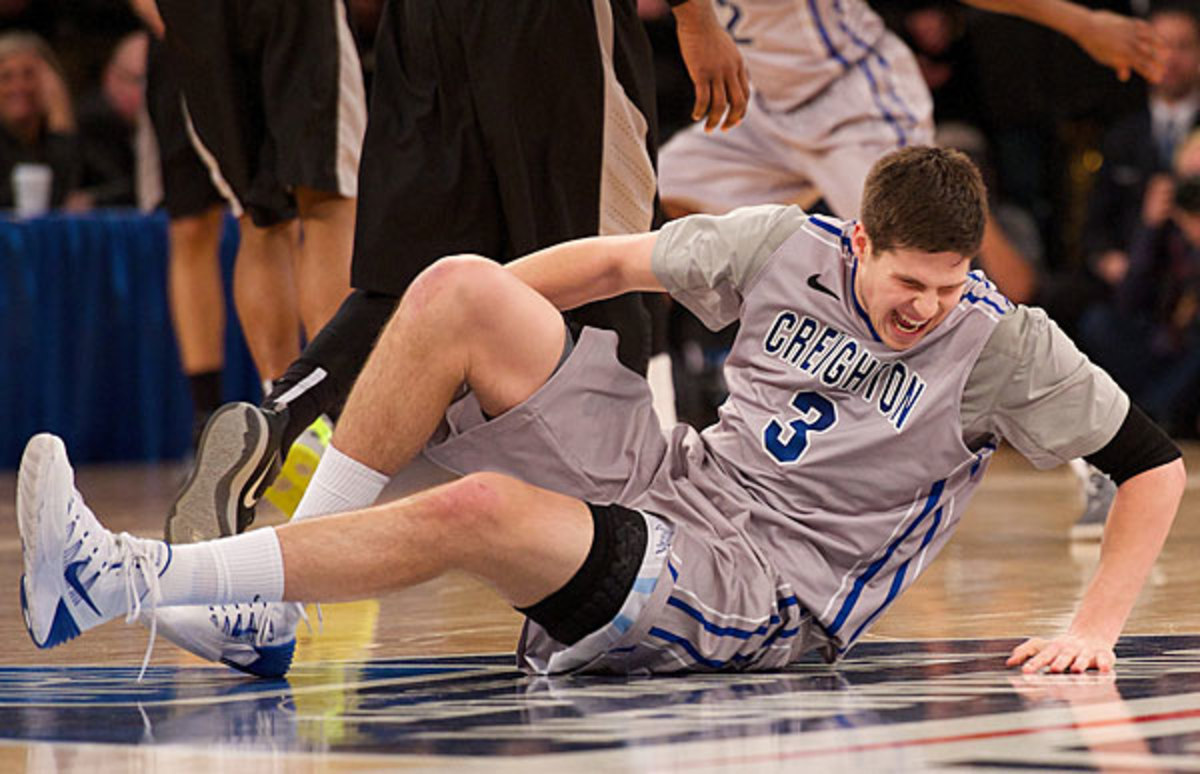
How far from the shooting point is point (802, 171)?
484 centimetres

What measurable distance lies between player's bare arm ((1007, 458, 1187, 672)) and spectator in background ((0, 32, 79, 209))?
5608 mm

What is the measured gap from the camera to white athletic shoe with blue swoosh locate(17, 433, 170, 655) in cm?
238

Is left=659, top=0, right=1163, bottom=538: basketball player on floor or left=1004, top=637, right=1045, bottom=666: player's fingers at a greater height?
left=1004, top=637, right=1045, bottom=666: player's fingers

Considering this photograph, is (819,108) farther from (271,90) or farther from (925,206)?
(925,206)

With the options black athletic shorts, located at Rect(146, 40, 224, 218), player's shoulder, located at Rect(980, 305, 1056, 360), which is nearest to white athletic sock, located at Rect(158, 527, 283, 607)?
player's shoulder, located at Rect(980, 305, 1056, 360)

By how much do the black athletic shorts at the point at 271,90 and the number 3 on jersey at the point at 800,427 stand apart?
1.78 metres

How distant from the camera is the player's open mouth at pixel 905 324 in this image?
2.70 metres

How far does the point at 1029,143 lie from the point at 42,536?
8142 millimetres

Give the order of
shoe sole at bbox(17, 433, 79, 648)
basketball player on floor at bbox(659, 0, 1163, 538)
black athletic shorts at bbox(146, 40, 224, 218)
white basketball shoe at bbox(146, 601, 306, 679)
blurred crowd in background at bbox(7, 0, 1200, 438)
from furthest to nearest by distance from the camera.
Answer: blurred crowd in background at bbox(7, 0, 1200, 438), black athletic shorts at bbox(146, 40, 224, 218), basketball player on floor at bbox(659, 0, 1163, 538), white basketball shoe at bbox(146, 601, 306, 679), shoe sole at bbox(17, 433, 79, 648)

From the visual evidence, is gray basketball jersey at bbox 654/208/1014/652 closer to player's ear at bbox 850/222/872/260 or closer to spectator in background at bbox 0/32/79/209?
player's ear at bbox 850/222/872/260

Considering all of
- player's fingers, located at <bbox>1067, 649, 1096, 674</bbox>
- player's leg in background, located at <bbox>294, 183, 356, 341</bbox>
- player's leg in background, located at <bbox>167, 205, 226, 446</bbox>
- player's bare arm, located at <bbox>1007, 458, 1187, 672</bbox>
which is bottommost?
player's leg in background, located at <bbox>167, 205, 226, 446</bbox>

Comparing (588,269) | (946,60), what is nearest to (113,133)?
(946,60)

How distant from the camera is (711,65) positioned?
3.75m

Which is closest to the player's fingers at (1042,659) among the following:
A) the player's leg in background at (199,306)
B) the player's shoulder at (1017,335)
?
the player's shoulder at (1017,335)
